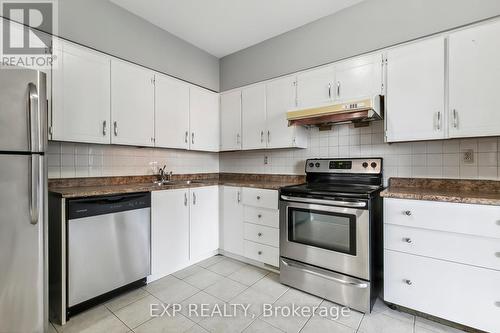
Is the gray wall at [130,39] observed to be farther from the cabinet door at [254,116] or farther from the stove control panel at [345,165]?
the stove control panel at [345,165]

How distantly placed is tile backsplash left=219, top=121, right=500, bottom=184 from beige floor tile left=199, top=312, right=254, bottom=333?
1723 millimetres

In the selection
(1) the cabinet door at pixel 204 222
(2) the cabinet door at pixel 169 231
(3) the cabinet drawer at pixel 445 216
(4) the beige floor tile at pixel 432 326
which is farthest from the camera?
(1) the cabinet door at pixel 204 222

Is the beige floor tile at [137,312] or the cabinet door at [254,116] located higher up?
the cabinet door at [254,116]

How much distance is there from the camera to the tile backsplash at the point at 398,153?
6.50ft

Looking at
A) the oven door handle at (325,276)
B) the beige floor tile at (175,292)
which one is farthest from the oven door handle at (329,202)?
the beige floor tile at (175,292)

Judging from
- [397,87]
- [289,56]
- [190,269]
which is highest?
[289,56]

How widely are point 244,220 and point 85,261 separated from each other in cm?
153

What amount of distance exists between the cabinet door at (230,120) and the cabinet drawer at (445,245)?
2044 millimetres

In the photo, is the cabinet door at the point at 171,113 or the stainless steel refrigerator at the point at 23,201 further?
the cabinet door at the point at 171,113

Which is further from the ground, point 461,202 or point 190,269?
point 461,202

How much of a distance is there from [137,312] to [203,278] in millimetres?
694

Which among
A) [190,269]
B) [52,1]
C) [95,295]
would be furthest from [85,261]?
[52,1]

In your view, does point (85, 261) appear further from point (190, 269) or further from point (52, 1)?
point (52, 1)

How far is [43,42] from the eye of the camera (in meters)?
1.88
